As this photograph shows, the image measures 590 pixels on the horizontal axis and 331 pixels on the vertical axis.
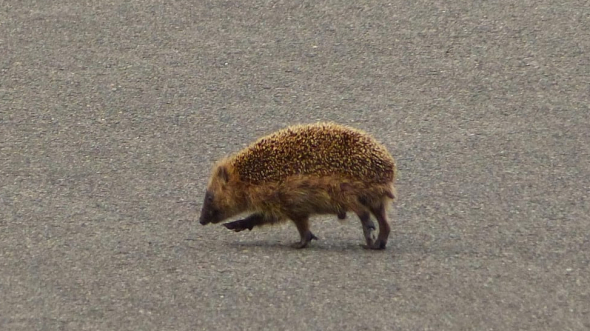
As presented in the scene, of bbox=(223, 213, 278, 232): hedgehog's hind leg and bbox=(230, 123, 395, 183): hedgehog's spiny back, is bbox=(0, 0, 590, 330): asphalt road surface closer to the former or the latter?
bbox=(223, 213, 278, 232): hedgehog's hind leg

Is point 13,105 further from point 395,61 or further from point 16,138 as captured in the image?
point 395,61

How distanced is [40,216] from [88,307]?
1.59 meters

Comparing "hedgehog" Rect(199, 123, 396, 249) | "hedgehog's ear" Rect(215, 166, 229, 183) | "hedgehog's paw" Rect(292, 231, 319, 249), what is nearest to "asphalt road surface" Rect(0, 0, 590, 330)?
"hedgehog's paw" Rect(292, 231, 319, 249)

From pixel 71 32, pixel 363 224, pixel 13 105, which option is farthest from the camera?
pixel 71 32

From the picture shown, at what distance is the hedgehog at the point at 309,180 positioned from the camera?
6.93m

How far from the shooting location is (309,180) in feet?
23.0

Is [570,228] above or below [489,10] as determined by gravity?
below

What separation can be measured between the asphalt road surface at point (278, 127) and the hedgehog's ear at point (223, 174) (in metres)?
0.39

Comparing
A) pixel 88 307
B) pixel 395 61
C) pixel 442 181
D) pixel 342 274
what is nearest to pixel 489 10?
pixel 395 61

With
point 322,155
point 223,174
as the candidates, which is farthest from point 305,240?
point 223,174

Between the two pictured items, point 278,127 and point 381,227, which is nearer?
point 381,227

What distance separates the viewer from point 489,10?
11.2 metres

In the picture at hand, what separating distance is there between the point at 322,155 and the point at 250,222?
73 cm

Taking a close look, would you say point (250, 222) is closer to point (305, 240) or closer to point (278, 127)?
point (305, 240)
